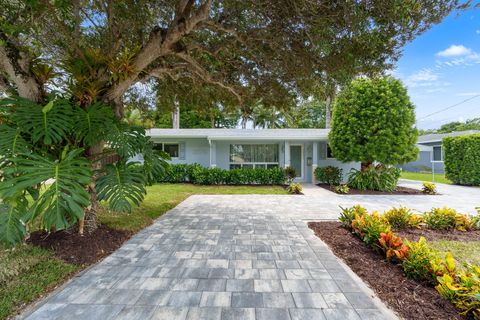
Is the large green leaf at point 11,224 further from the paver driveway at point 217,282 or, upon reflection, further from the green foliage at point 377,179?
the green foliage at point 377,179

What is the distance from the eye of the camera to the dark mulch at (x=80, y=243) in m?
3.73

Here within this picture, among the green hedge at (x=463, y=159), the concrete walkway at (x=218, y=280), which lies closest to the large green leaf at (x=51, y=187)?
the concrete walkway at (x=218, y=280)

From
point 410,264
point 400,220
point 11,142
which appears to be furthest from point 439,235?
point 11,142

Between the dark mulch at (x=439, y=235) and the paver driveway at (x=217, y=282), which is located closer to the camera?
the paver driveway at (x=217, y=282)

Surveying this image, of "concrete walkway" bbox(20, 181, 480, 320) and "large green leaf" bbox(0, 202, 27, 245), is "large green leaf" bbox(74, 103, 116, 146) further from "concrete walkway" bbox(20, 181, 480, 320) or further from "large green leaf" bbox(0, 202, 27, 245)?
"concrete walkway" bbox(20, 181, 480, 320)

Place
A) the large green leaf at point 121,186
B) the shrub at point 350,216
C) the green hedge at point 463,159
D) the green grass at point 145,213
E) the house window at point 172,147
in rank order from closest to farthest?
the large green leaf at point 121,186, the shrub at point 350,216, the green grass at point 145,213, the green hedge at point 463,159, the house window at point 172,147

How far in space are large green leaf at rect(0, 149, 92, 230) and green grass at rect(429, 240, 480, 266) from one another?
17.8ft

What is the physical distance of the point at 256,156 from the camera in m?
14.8

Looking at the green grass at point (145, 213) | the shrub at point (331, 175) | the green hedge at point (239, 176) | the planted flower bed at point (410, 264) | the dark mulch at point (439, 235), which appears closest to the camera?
the planted flower bed at point (410, 264)

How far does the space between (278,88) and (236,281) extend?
212 inches

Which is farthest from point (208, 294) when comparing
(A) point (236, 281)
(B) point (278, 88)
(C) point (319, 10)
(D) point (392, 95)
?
(D) point (392, 95)

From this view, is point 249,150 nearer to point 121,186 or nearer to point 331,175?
point 331,175

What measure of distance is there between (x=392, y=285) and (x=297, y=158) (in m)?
11.8

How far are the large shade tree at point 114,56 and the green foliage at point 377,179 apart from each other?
6.55m
